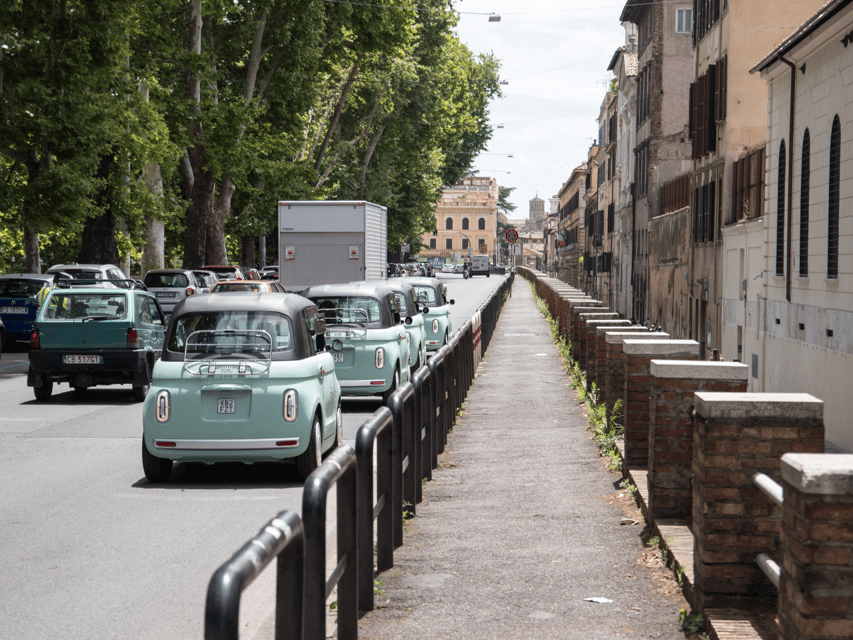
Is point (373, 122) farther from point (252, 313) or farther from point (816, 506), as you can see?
point (816, 506)

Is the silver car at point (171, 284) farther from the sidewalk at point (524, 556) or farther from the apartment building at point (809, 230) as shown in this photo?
the sidewalk at point (524, 556)

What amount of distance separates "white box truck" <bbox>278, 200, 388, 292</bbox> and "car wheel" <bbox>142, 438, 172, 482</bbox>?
20.7 metres

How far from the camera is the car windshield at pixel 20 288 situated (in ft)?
89.8

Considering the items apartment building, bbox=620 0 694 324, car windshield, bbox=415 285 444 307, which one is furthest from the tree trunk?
car windshield, bbox=415 285 444 307

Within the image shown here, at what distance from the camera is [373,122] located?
199 feet

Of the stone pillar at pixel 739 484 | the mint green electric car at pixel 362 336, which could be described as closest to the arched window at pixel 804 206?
the mint green electric car at pixel 362 336

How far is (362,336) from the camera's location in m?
16.2

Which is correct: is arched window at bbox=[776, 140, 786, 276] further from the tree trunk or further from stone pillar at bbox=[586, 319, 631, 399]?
the tree trunk

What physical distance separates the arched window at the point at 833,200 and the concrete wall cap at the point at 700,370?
9737 millimetres

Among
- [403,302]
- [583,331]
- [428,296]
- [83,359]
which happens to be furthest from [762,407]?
[428,296]

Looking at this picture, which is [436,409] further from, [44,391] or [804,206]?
[804,206]

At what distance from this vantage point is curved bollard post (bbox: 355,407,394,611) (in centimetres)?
603

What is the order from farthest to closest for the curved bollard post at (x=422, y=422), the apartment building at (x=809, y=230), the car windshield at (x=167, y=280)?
the car windshield at (x=167, y=280), the apartment building at (x=809, y=230), the curved bollard post at (x=422, y=422)

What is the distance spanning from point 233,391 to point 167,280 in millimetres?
24636
